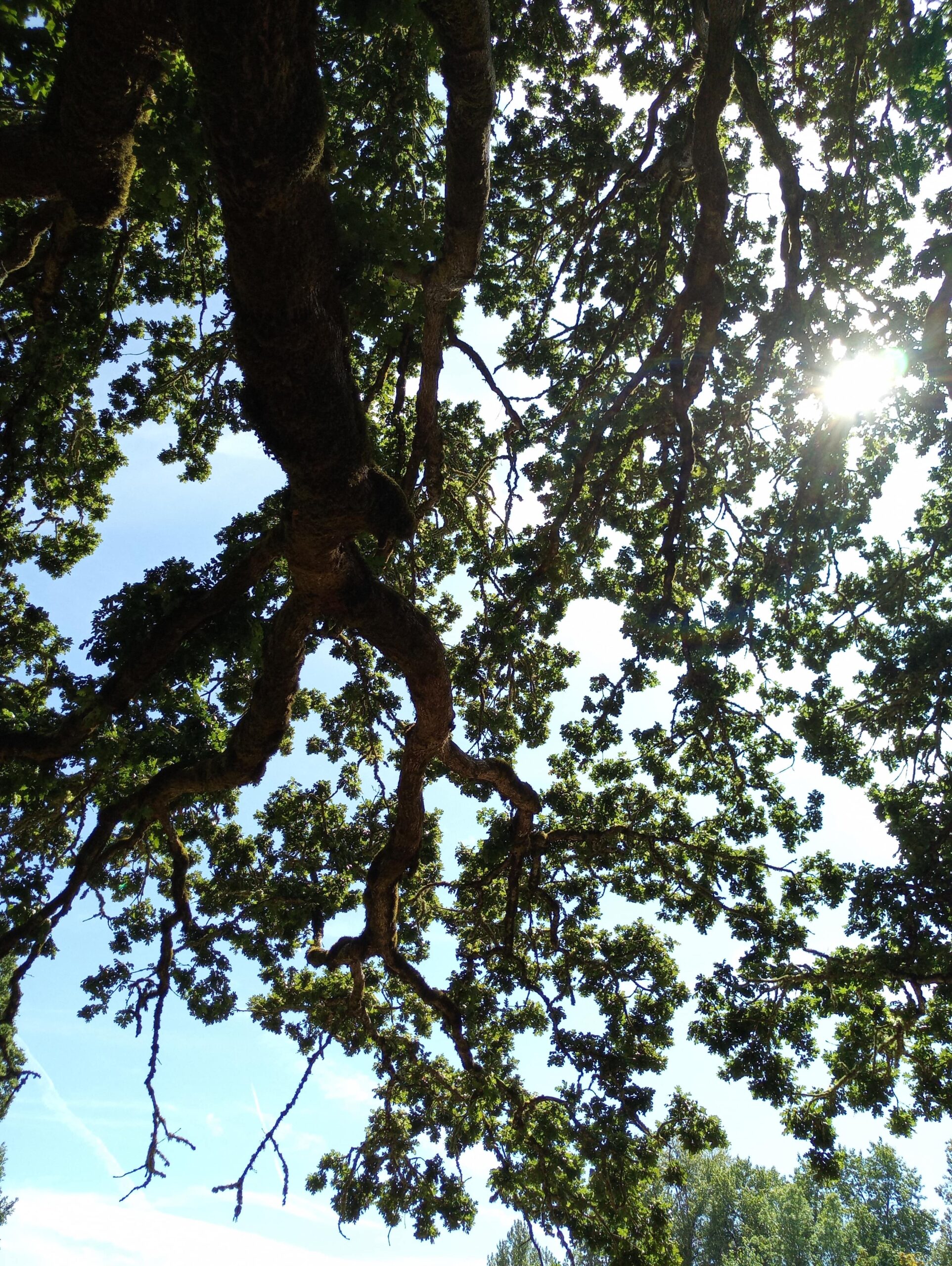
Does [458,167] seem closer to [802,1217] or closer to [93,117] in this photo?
[93,117]

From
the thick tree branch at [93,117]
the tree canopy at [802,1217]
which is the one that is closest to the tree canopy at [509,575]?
the thick tree branch at [93,117]

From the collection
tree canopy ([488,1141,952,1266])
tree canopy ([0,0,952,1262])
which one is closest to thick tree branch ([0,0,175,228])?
tree canopy ([0,0,952,1262])

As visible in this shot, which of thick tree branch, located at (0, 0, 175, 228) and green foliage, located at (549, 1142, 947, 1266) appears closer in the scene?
thick tree branch, located at (0, 0, 175, 228)

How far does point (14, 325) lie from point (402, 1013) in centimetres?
825

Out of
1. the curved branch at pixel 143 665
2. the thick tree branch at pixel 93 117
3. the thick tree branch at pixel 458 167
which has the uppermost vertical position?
the thick tree branch at pixel 458 167

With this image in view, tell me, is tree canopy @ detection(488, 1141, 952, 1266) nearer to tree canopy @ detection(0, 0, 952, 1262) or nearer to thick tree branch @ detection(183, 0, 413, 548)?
tree canopy @ detection(0, 0, 952, 1262)

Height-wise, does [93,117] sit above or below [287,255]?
above

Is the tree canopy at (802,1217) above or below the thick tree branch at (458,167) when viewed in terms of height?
below

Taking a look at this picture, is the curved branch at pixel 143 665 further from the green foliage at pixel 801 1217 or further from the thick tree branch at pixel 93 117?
the green foliage at pixel 801 1217

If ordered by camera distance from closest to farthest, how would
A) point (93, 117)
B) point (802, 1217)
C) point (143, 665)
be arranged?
point (93, 117) → point (143, 665) → point (802, 1217)

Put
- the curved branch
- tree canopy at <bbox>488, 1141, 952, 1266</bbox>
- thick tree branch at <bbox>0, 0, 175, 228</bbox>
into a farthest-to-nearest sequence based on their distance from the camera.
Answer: tree canopy at <bbox>488, 1141, 952, 1266</bbox>, the curved branch, thick tree branch at <bbox>0, 0, 175, 228</bbox>

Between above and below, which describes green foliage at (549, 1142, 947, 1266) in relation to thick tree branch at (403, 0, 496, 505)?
below

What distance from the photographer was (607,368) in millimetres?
7477

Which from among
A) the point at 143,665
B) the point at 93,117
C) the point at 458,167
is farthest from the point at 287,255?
the point at 143,665
